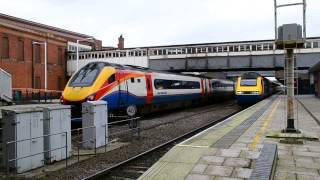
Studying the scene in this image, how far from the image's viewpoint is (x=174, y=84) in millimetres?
26078

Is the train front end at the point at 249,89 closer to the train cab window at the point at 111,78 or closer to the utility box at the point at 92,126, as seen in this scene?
the train cab window at the point at 111,78

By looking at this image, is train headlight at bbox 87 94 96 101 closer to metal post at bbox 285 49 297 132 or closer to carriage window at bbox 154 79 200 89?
carriage window at bbox 154 79 200 89

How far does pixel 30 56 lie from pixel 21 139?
44.4m

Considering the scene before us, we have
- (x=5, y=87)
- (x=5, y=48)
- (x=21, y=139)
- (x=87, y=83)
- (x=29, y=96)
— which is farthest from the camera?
(x=5, y=48)

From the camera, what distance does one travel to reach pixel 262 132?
42.1 ft

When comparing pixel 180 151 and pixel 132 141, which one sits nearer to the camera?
pixel 180 151

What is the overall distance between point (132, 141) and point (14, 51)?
127 ft

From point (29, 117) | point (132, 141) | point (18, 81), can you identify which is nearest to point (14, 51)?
point (18, 81)

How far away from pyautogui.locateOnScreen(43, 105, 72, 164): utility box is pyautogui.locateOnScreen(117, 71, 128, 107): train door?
8590mm

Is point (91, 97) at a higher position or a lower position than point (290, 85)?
lower

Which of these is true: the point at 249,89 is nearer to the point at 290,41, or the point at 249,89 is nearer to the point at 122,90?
the point at 122,90

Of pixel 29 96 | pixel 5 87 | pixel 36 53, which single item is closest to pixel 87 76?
pixel 5 87

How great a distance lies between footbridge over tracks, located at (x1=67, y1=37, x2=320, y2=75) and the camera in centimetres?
4122

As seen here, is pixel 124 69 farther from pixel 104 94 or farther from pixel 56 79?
pixel 56 79
